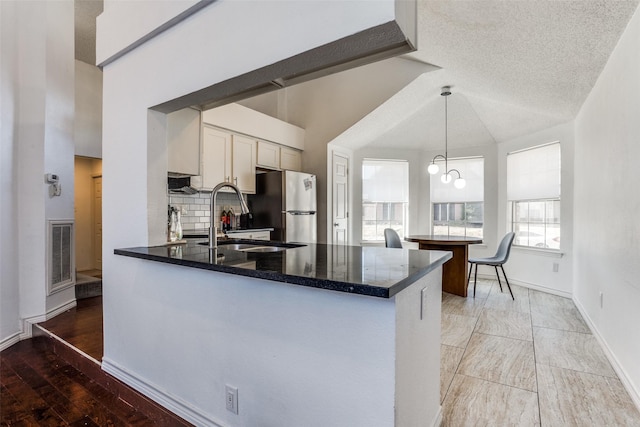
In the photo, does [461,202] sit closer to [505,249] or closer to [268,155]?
[505,249]

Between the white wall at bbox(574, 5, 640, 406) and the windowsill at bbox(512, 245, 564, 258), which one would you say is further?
the windowsill at bbox(512, 245, 564, 258)

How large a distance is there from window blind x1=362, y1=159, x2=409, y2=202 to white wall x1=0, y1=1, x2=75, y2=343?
176 inches

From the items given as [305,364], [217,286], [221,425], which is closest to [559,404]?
[305,364]

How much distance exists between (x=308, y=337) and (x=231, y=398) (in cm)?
59

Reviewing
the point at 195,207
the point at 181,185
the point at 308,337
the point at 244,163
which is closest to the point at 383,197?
the point at 244,163

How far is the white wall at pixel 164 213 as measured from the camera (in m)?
1.33

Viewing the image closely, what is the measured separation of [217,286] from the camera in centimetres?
159

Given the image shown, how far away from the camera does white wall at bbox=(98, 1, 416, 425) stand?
1332mm

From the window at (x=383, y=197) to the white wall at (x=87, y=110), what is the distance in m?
4.25

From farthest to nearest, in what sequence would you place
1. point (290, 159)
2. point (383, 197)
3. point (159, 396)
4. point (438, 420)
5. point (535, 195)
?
point (383, 197), point (290, 159), point (535, 195), point (159, 396), point (438, 420)

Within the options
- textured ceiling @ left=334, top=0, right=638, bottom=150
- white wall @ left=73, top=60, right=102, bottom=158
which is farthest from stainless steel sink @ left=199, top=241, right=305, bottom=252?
white wall @ left=73, top=60, right=102, bottom=158

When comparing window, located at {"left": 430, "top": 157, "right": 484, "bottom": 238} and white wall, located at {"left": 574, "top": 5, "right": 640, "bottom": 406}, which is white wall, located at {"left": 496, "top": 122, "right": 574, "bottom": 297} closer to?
window, located at {"left": 430, "top": 157, "right": 484, "bottom": 238}

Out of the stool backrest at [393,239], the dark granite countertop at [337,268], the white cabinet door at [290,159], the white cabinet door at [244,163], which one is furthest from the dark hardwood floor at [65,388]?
the stool backrest at [393,239]

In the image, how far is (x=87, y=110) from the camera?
462 centimetres
